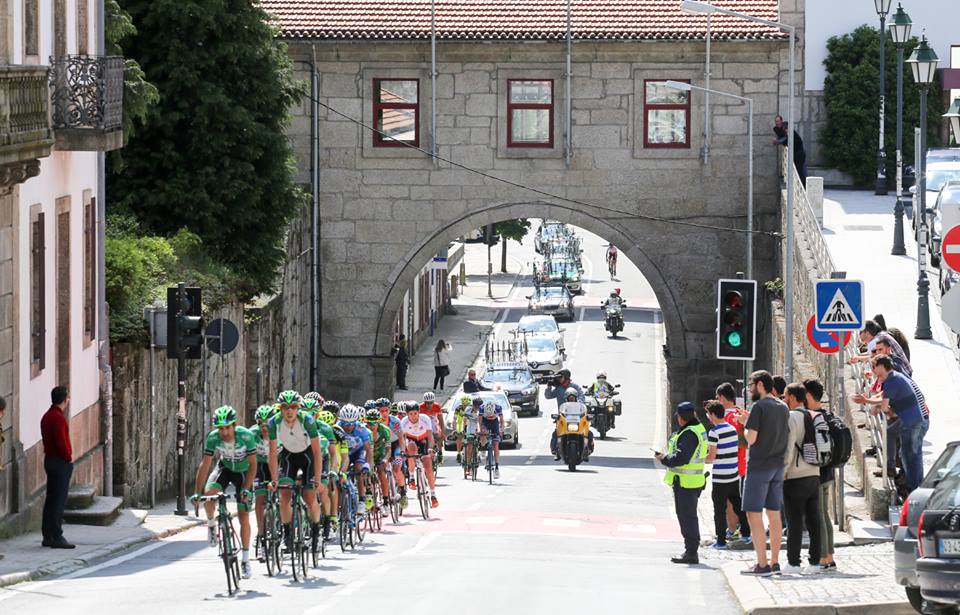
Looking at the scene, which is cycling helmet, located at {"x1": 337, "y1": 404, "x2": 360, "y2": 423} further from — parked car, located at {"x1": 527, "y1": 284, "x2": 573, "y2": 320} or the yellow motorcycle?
parked car, located at {"x1": 527, "y1": 284, "x2": 573, "y2": 320}

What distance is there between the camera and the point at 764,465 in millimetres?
16750

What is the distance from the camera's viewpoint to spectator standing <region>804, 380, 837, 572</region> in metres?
16.7

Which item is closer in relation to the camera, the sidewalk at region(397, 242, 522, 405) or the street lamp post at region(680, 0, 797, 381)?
the street lamp post at region(680, 0, 797, 381)

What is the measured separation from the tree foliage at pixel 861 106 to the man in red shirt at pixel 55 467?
34.2m

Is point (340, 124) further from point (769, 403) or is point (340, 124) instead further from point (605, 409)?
point (769, 403)

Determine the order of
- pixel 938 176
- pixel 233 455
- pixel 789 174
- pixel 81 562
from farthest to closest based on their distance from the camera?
pixel 938 176 < pixel 789 174 < pixel 81 562 < pixel 233 455

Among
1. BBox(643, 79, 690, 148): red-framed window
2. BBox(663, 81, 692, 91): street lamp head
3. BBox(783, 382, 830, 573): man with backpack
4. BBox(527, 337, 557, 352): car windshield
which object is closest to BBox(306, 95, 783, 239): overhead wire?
BBox(643, 79, 690, 148): red-framed window

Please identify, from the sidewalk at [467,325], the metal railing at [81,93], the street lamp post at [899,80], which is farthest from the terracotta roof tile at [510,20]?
the metal railing at [81,93]

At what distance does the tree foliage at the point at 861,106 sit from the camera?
5072 centimetres

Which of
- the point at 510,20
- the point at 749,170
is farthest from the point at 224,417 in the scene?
the point at 510,20

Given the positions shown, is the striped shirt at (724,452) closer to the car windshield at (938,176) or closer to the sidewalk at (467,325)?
the car windshield at (938,176)

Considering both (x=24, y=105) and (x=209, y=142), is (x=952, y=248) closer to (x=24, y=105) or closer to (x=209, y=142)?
(x=24, y=105)

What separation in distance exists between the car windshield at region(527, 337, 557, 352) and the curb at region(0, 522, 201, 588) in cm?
4278

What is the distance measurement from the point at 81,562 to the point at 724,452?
6390 millimetres
